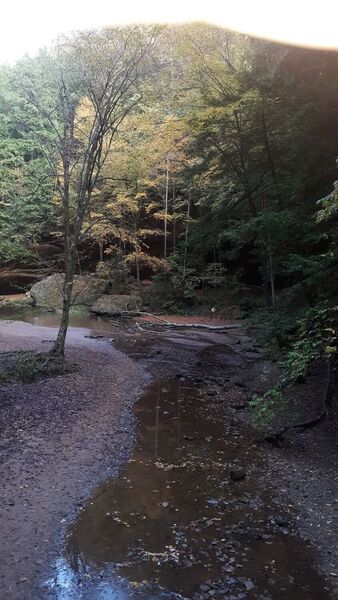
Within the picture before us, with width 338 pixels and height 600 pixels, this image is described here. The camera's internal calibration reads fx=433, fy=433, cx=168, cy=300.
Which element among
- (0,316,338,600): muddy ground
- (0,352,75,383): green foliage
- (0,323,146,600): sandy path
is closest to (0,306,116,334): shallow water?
(0,316,338,600): muddy ground

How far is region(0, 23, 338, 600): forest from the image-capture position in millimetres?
4234

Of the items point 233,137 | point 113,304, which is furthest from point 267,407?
point 113,304

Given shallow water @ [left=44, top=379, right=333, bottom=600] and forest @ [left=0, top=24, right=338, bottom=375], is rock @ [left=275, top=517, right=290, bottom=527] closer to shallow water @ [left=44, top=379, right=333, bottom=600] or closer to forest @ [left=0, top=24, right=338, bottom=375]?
shallow water @ [left=44, top=379, right=333, bottom=600]

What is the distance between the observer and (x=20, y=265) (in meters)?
28.2

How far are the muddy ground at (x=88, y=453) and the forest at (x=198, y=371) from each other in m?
0.03

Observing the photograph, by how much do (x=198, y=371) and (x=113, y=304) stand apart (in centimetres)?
1062

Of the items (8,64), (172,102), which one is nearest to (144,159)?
(172,102)

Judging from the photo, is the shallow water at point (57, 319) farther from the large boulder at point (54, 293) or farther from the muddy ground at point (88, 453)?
the muddy ground at point (88, 453)

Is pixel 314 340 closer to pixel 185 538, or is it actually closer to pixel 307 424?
pixel 307 424

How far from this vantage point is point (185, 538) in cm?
439

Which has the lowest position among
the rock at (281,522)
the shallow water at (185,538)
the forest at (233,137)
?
the rock at (281,522)

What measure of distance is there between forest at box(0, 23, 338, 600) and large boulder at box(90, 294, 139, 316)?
7.73 ft

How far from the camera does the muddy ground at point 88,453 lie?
4176 millimetres

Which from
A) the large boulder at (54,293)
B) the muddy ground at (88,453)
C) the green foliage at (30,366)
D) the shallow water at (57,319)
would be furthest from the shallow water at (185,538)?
the large boulder at (54,293)
